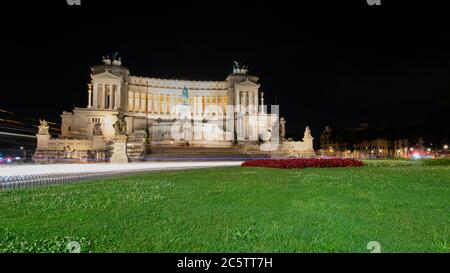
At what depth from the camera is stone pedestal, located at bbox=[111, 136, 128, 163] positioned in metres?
44.2

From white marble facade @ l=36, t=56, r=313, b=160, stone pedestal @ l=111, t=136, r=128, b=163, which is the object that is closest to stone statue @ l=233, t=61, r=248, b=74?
white marble facade @ l=36, t=56, r=313, b=160

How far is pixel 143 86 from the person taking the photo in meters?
112

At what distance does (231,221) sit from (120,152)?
39080mm

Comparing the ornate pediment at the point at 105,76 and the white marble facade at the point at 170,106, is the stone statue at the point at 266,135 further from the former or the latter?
the ornate pediment at the point at 105,76

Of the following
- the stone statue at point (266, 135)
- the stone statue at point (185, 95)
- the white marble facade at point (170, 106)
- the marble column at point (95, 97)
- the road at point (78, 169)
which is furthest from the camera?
the stone statue at point (185, 95)

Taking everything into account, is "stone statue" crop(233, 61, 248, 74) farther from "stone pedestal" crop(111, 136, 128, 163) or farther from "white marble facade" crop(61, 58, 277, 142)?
"stone pedestal" crop(111, 136, 128, 163)

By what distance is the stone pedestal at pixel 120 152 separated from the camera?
4416 cm

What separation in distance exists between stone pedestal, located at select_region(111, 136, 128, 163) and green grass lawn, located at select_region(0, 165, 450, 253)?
107 ft

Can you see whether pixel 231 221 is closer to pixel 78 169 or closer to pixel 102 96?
pixel 78 169

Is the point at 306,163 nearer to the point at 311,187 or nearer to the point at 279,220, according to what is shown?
the point at 311,187

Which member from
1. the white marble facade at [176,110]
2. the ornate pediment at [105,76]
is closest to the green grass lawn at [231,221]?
the white marble facade at [176,110]

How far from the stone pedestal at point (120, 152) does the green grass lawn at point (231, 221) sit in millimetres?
32748
